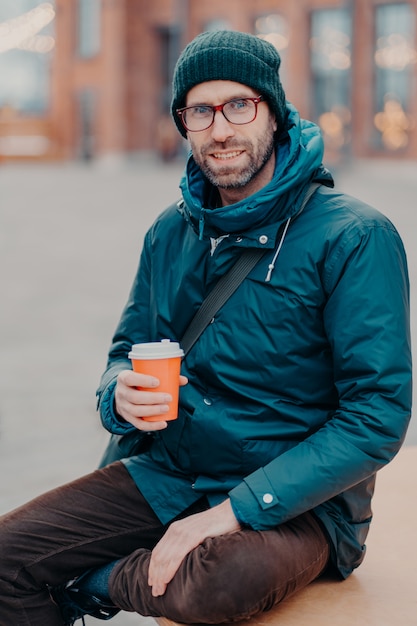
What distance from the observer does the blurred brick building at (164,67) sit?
2938 centimetres

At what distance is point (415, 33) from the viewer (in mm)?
28062

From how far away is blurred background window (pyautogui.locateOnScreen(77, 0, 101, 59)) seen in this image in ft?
124

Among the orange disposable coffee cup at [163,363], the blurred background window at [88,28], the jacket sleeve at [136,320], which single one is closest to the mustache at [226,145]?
the jacket sleeve at [136,320]

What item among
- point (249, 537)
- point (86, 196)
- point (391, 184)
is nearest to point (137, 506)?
point (249, 537)

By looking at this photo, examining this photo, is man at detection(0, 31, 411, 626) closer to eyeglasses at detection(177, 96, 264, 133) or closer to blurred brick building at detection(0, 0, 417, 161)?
eyeglasses at detection(177, 96, 264, 133)

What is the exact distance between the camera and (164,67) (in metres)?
37.8

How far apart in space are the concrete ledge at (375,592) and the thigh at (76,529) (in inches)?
11.4

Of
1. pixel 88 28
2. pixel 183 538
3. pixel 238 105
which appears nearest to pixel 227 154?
pixel 238 105

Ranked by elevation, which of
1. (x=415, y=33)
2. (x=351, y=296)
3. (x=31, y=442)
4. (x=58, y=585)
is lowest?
(x=31, y=442)

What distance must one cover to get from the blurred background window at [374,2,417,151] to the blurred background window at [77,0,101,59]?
1291cm

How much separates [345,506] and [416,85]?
2789 cm

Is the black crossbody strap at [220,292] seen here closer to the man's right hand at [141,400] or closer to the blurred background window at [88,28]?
the man's right hand at [141,400]

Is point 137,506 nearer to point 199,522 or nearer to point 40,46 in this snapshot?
point 199,522

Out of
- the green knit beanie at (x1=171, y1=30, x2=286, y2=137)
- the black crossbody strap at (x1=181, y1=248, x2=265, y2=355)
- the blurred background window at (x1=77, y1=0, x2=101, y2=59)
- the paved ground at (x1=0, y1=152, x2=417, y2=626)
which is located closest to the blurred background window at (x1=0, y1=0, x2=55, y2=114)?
the blurred background window at (x1=77, y1=0, x2=101, y2=59)
